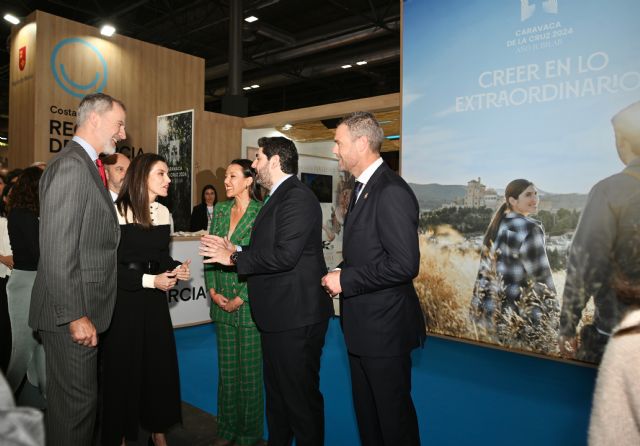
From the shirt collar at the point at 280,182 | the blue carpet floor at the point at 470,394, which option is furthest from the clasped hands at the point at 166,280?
the blue carpet floor at the point at 470,394

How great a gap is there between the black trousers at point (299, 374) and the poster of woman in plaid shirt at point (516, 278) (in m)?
2.09

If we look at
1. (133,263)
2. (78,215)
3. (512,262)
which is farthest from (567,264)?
(78,215)

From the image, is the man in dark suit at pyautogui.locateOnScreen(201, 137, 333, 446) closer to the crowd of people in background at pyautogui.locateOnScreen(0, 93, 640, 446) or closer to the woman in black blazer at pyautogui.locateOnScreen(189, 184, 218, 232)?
the crowd of people in background at pyautogui.locateOnScreen(0, 93, 640, 446)

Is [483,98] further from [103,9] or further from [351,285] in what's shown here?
[103,9]

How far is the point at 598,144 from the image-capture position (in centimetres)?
333

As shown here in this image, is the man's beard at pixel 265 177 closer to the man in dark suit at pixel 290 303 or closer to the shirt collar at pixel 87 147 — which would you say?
the man in dark suit at pixel 290 303

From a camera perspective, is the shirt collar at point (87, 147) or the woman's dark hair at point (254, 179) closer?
the shirt collar at point (87, 147)

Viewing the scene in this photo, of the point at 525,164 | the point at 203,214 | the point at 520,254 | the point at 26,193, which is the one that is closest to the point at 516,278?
the point at 520,254

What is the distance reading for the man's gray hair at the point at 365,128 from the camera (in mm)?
2018

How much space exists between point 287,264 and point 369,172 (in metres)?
0.53

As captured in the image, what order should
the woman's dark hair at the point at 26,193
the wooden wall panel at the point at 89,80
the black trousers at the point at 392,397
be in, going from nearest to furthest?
the black trousers at the point at 392,397, the woman's dark hair at the point at 26,193, the wooden wall panel at the point at 89,80

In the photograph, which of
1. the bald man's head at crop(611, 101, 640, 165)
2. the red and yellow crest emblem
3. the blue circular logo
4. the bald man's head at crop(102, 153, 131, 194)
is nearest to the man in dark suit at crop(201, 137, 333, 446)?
the bald man's head at crop(102, 153, 131, 194)

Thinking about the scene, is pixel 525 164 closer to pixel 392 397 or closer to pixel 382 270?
pixel 382 270

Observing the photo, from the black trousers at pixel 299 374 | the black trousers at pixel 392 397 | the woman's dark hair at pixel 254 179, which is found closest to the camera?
the black trousers at pixel 392 397
